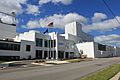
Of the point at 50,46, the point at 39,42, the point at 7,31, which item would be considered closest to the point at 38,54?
the point at 39,42

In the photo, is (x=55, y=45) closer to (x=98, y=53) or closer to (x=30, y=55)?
(x=30, y=55)

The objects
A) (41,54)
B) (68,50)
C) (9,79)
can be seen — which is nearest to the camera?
(9,79)

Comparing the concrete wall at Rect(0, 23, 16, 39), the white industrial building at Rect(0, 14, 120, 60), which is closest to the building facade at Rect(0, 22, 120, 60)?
the white industrial building at Rect(0, 14, 120, 60)

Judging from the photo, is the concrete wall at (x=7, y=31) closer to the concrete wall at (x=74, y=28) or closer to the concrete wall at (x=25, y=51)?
the concrete wall at (x=25, y=51)

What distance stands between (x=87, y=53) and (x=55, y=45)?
20.6 m

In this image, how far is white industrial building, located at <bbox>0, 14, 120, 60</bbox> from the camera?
2566 inches

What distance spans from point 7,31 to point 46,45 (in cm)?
1517

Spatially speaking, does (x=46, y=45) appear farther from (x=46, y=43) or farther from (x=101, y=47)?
(x=101, y=47)

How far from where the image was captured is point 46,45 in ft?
270

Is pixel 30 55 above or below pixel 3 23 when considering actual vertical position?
below

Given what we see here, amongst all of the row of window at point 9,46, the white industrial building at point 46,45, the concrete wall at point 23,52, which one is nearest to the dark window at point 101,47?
the white industrial building at point 46,45

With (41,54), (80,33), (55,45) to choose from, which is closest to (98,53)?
(80,33)

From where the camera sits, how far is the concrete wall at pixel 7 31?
266ft

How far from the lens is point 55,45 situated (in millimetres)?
85312
